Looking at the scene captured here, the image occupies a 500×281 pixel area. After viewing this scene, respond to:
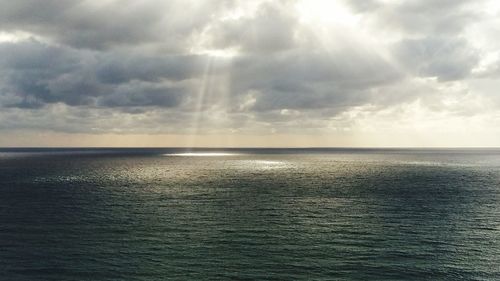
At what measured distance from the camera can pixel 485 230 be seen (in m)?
69.2

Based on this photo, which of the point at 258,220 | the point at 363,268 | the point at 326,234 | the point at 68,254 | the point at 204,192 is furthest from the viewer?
the point at 204,192

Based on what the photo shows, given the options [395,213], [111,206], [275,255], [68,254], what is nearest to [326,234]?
[275,255]

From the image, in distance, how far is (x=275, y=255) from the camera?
5456cm

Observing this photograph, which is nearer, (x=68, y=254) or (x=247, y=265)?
(x=247, y=265)

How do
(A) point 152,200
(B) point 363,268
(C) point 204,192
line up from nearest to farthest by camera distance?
(B) point 363,268, (A) point 152,200, (C) point 204,192

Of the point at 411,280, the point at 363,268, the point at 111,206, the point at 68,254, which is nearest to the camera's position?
the point at 411,280

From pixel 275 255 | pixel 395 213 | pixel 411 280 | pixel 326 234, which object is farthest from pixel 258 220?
pixel 411 280

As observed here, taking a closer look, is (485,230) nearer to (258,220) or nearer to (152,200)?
(258,220)

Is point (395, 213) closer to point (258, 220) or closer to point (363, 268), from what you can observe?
point (258, 220)

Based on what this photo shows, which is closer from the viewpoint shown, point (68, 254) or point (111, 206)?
point (68, 254)

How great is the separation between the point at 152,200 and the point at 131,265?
177ft

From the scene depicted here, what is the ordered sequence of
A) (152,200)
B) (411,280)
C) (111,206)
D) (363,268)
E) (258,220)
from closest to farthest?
1. (411,280)
2. (363,268)
3. (258,220)
4. (111,206)
5. (152,200)

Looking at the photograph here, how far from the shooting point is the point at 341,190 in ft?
410

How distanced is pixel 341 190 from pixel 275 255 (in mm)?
74471
